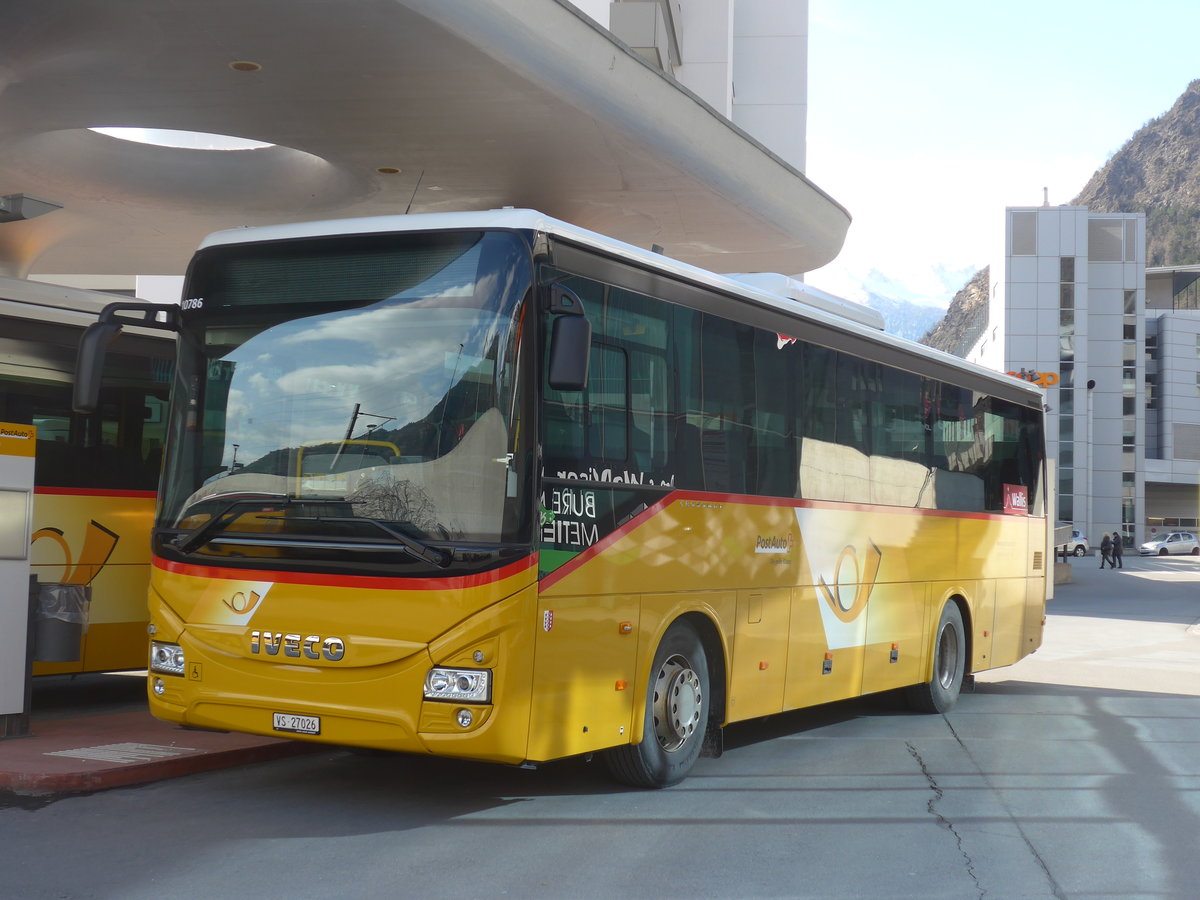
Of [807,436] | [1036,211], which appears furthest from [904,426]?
[1036,211]

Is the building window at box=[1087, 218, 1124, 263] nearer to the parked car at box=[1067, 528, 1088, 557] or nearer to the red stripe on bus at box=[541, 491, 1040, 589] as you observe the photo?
Result: the parked car at box=[1067, 528, 1088, 557]

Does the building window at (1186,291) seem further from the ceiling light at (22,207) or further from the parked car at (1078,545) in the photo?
the ceiling light at (22,207)

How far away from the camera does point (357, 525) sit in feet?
23.7

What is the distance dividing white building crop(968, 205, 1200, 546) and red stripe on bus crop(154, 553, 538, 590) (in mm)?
76434

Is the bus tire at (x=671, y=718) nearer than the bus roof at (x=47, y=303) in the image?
Yes

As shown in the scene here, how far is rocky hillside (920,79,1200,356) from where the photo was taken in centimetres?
16638

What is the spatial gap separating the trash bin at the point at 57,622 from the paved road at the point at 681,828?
1.73m

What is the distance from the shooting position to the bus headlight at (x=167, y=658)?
7.88 metres

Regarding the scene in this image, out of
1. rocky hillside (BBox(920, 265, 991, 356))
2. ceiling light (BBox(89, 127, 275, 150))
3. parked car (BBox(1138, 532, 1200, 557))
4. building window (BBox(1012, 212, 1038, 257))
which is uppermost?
rocky hillside (BBox(920, 265, 991, 356))

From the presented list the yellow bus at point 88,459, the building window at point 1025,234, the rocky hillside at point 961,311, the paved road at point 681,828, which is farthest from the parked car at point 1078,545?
the rocky hillside at point 961,311

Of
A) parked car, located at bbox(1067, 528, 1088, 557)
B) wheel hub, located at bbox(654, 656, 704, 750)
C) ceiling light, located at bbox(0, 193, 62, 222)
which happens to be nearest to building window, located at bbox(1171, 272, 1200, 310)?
parked car, located at bbox(1067, 528, 1088, 557)

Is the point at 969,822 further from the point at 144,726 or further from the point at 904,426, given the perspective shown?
the point at 144,726

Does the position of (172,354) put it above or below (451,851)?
above

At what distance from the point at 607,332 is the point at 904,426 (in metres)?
4.78
